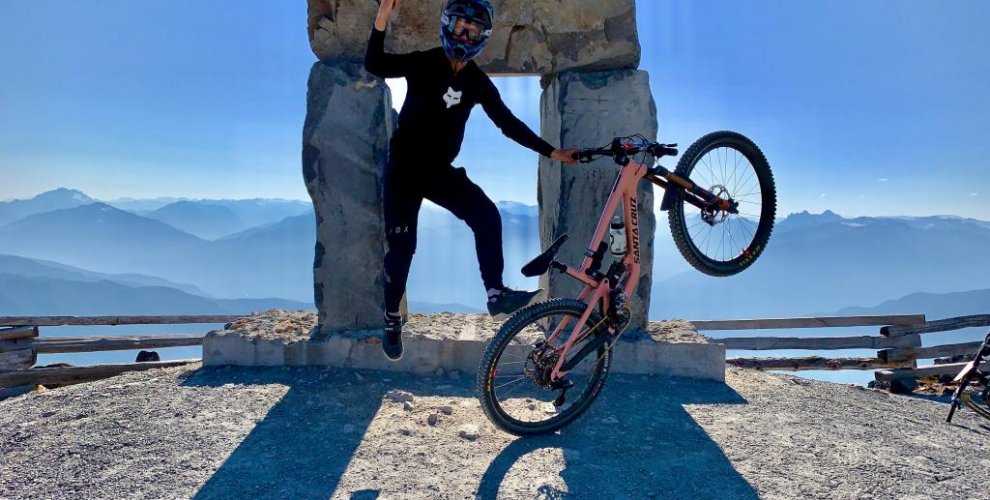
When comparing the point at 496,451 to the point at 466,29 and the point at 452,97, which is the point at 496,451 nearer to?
the point at 452,97

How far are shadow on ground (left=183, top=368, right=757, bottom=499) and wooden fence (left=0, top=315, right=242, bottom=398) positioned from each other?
292cm

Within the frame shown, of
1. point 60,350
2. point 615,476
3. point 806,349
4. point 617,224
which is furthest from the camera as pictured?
point 806,349

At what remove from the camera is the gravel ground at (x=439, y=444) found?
9.88ft

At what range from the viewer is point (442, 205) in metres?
3.85

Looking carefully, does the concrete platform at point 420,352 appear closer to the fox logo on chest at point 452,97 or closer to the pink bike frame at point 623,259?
the pink bike frame at point 623,259

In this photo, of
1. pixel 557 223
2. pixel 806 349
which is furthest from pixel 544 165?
pixel 806 349

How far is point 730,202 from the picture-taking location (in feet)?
12.3

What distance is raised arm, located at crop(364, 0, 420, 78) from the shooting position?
3.53m

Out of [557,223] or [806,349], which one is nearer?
[557,223]

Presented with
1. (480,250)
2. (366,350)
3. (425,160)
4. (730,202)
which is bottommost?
(366,350)

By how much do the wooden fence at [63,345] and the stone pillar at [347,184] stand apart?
1.93 m

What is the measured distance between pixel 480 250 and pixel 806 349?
651 centimetres

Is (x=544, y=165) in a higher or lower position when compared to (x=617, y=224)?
higher

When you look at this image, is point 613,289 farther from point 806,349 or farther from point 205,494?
point 806,349
